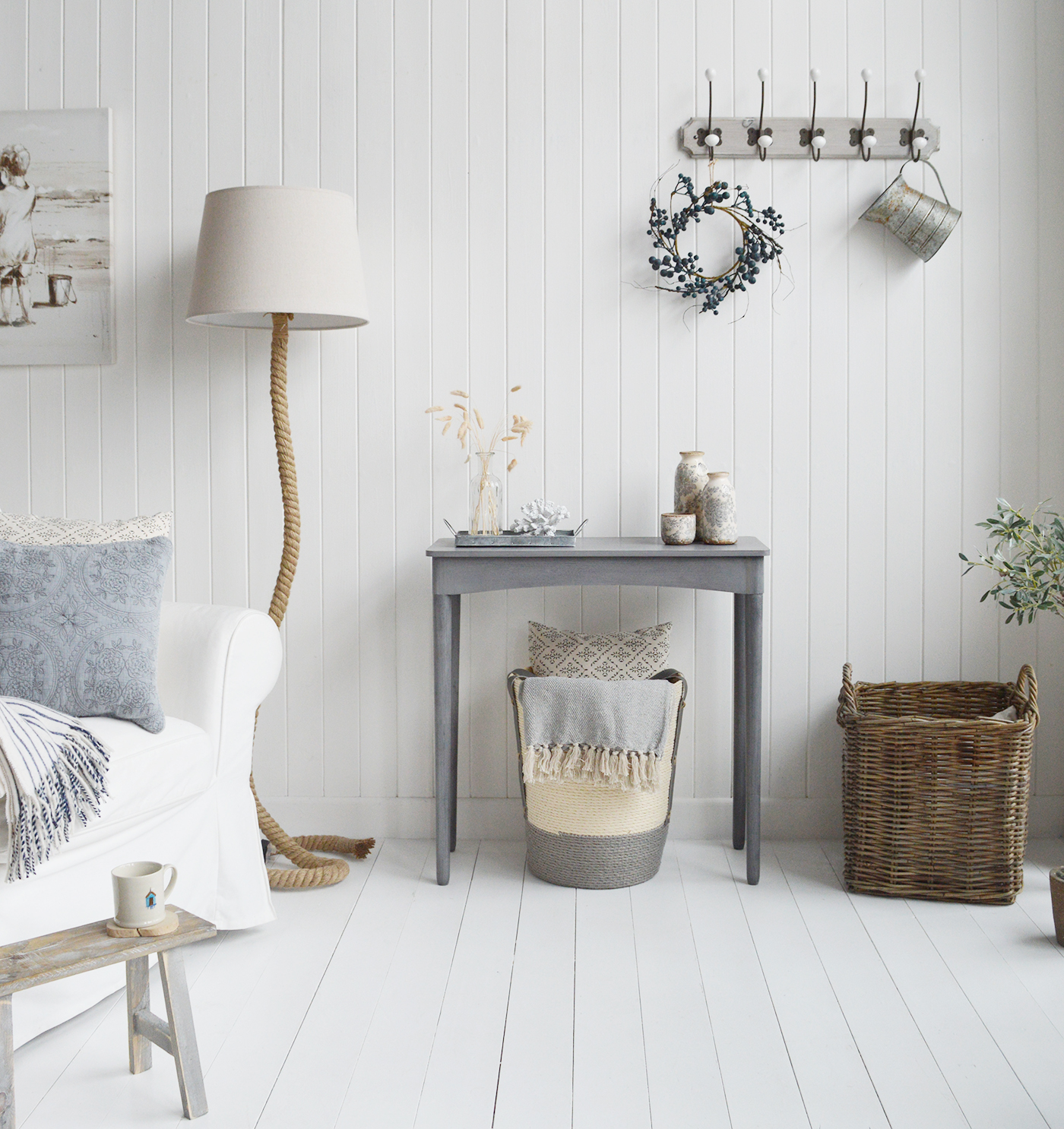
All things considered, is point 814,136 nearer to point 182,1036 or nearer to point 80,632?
point 80,632

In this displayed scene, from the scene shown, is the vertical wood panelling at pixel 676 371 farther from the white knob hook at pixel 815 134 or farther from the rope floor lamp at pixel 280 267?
the rope floor lamp at pixel 280 267

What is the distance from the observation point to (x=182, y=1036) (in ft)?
4.94

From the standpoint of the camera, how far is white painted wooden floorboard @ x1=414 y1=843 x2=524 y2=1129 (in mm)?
1559

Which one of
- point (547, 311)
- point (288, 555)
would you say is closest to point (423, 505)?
point (288, 555)

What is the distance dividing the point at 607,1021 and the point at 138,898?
0.82 meters

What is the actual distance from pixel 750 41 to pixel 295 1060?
2.51 m

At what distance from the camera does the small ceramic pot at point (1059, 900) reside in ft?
6.75

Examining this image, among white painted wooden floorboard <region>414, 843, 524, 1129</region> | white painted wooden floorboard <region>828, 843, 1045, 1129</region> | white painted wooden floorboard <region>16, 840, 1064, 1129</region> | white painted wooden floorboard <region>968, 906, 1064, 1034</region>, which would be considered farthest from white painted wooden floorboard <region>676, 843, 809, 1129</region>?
white painted wooden floorboard <region>968, 906, 1064, 1034</region>

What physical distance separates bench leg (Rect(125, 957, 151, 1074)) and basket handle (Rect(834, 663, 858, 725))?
5.14 ft

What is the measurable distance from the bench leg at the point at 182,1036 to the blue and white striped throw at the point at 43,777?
1.03 ft

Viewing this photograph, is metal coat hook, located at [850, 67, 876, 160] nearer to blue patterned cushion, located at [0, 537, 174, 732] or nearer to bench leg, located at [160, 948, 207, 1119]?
blue patterned cushion, located at [0, 537, 174, 732]

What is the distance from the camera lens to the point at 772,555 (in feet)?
8.95

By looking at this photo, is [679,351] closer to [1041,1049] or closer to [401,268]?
[401,268]

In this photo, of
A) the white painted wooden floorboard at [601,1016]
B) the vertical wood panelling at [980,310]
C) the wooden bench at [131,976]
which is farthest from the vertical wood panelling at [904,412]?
the wooden bench at [131,976]
